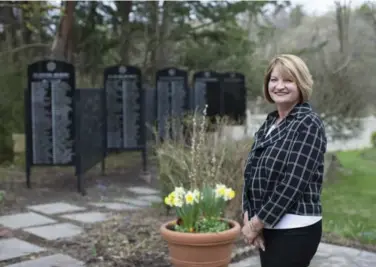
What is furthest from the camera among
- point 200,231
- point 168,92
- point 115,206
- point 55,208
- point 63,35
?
point 63,35

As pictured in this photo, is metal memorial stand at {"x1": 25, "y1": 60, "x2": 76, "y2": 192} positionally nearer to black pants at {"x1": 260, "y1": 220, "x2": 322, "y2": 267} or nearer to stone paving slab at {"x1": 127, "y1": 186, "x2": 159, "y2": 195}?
stone paving slab at {"x1": 127, "y1": 186, "x2": 159, "y2": 195}

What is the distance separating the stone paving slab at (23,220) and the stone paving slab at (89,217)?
0.79 ft

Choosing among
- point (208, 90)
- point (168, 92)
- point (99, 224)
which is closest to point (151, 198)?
point (99, 224)

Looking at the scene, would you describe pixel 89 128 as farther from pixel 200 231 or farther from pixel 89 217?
pixel 200 231

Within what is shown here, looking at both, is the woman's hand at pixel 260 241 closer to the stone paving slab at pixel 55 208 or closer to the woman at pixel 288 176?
the woman at pixel 288 176

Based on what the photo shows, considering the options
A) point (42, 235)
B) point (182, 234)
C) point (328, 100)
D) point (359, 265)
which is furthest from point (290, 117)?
point (328, 100)

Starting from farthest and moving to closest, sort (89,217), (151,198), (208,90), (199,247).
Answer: (208,90), (151,198), (89,217), (199,247)

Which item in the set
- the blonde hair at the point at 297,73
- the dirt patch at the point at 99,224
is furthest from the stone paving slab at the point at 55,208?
the blonde hair at the point at 297,73

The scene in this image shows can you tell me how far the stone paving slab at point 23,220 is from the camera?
5.15 m

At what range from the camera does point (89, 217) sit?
5.54 meters

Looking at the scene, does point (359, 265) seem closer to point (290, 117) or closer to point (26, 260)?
point (290, 117)

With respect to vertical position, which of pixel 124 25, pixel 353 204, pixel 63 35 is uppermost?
pixel 124 25

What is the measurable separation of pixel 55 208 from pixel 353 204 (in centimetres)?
407

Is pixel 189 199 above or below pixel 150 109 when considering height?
below
